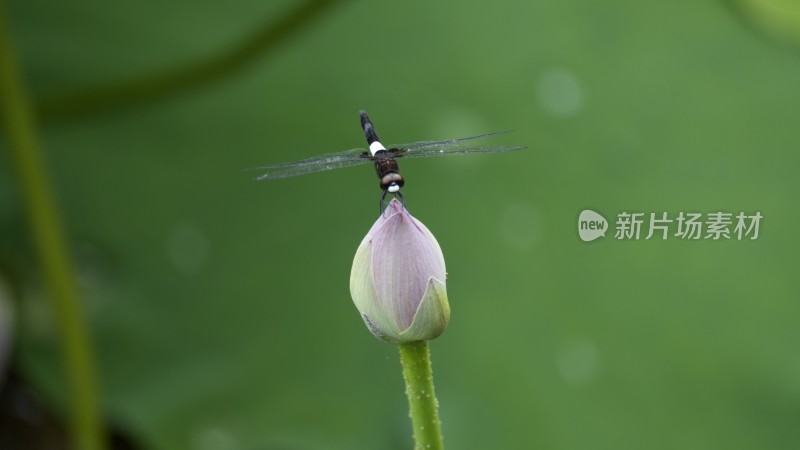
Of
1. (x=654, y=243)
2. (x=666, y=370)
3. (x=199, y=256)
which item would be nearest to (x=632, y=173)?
(x=654, y=243)

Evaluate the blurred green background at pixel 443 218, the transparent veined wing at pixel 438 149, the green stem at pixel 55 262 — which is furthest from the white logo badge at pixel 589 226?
the green stem at pixel 55 262

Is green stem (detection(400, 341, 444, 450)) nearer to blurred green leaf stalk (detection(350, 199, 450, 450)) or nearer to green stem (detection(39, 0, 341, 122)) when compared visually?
blurred green leaf stalk (detection(350, 199, 450, 450))

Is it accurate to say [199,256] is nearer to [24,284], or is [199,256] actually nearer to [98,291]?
[98,291]

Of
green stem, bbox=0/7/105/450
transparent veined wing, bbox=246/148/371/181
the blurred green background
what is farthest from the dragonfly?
green stem, bbox=0/7/105/450

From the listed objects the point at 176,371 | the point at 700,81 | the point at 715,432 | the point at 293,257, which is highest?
the point at 700,81

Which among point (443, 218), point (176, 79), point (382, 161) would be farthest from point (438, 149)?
point (176, 79)
